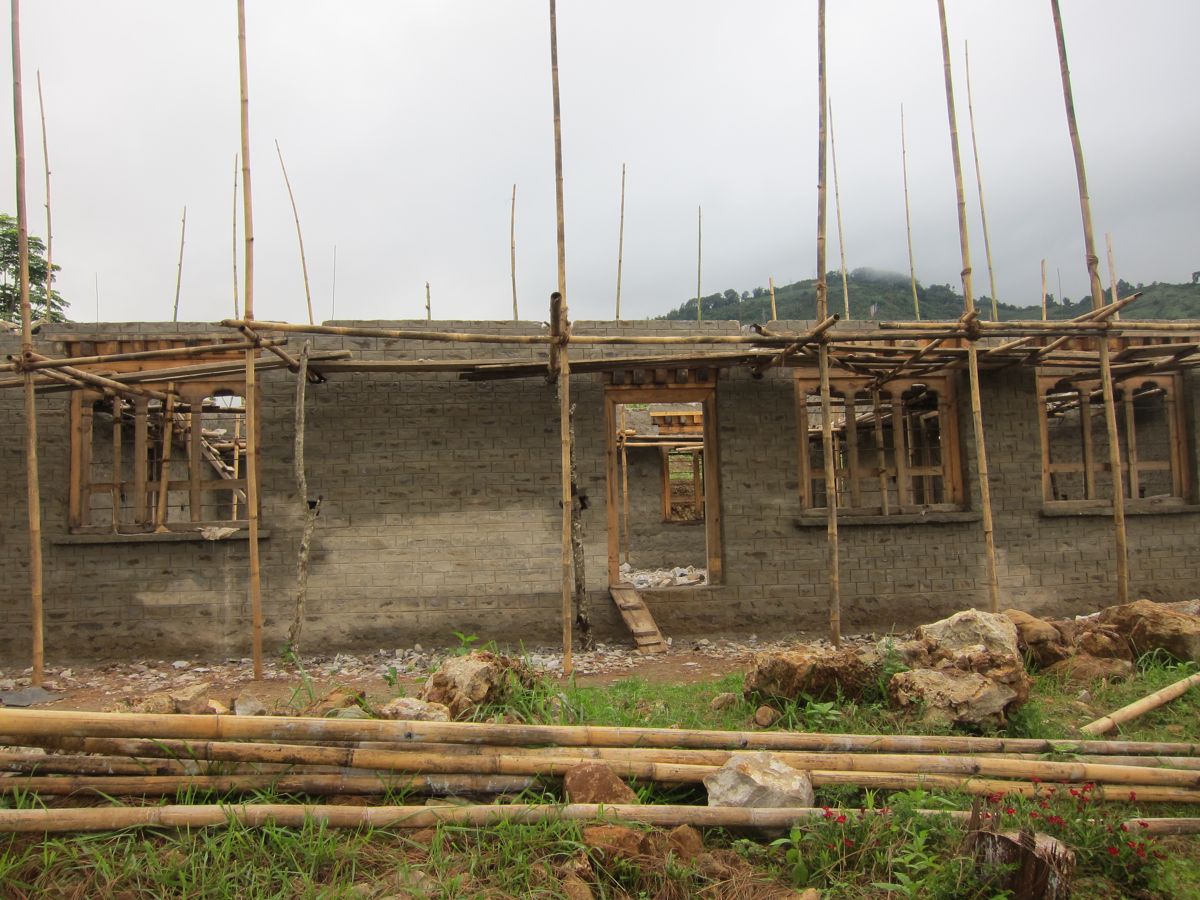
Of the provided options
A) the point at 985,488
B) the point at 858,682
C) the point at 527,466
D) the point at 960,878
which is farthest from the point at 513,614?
the point at 960,878

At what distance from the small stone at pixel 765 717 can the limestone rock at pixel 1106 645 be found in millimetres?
2545

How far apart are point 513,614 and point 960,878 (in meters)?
5.76

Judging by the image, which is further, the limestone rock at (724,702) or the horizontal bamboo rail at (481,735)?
the limestone rock at (724,702)

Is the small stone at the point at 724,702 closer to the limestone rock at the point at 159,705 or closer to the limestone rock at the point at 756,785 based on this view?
the limestone rock at the point at 756,785

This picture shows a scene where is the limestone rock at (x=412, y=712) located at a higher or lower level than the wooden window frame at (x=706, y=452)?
lower

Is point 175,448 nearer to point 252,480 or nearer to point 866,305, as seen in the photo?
point 252,480

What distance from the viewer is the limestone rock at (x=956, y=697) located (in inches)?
162

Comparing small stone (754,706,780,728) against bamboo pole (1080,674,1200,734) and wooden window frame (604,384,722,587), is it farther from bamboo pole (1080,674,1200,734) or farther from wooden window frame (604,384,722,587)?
wooden window frame (604,384,722,587)

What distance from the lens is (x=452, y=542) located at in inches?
315

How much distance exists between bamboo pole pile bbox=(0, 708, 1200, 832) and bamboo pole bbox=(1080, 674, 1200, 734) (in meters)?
0.61

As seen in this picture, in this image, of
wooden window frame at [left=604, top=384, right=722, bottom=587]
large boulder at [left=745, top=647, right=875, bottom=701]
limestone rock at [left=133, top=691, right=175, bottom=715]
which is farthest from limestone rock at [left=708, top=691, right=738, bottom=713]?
wooden window frame at [left=604, top=384, right=722, bottom=587]

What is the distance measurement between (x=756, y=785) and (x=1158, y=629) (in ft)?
12.9

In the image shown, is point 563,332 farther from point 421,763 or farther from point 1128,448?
point 1128,448

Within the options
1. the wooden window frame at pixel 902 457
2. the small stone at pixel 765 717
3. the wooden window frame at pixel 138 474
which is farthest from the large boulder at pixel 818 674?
the wooden window frame at pixel 138 474
